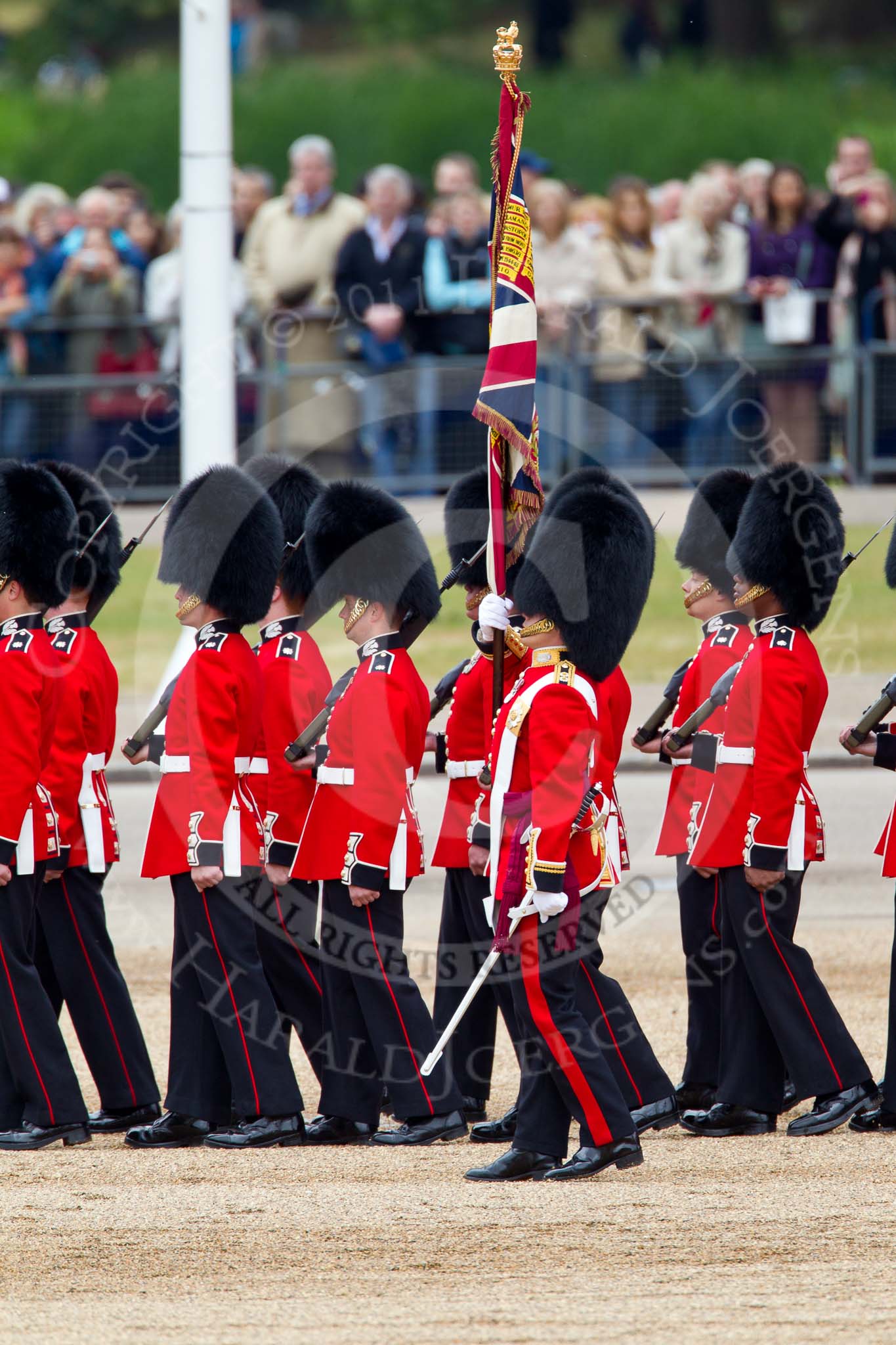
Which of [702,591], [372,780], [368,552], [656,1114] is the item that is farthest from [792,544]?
[656,1114]

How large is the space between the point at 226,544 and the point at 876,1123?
198cm

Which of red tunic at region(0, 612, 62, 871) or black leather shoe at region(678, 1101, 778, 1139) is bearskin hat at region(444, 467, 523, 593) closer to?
red tunic at region(0, 612, 62, 871)

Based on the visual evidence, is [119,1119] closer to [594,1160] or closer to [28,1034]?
[28,1034]

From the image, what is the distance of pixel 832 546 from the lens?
5648 mm

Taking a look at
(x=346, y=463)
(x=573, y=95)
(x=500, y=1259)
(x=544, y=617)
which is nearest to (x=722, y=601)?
(x=544, y=617)

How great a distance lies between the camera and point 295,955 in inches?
228

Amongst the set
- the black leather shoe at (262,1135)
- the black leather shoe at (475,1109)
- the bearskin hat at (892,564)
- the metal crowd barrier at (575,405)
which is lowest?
the black leather shoe at (475,1109)

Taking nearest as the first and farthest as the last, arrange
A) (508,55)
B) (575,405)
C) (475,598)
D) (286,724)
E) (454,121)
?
(508,55) → (286,724) → (475,598) → (575,405) → (454,121)

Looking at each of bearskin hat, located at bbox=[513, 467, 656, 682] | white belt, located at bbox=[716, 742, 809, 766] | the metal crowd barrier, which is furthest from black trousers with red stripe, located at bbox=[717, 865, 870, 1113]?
the metal crowd barrier

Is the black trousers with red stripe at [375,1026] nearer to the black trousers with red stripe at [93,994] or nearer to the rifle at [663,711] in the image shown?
the black trousers with red stripe at [93,994]

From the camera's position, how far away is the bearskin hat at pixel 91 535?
5711 millimetres

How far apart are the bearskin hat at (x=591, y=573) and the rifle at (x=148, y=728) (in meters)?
1.11

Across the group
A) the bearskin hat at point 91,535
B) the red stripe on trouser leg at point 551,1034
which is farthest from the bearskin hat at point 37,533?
the red stripe on trouser leg at point 551,1034

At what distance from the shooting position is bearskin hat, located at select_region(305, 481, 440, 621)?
5.57 meters
